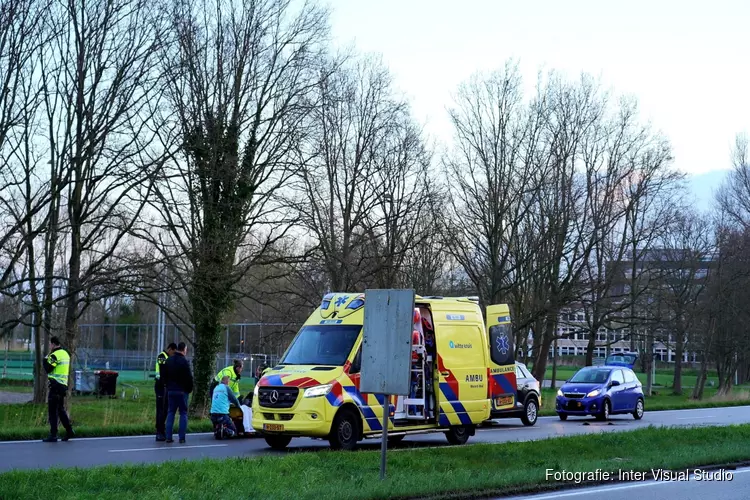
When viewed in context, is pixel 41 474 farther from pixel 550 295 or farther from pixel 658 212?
pixel 658 212

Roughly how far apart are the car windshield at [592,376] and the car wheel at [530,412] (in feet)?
10.8

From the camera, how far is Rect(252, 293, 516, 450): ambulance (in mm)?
16812

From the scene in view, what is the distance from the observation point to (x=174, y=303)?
36781 millimetres

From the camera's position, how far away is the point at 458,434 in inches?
773

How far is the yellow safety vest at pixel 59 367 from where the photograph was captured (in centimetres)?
1870

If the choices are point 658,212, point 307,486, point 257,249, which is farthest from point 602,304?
point 307,486

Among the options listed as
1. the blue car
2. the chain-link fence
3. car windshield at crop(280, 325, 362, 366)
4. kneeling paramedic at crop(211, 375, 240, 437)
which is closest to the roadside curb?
car windshield at crop(280, 325, 362, 366)

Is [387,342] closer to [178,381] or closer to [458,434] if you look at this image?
[178,381]

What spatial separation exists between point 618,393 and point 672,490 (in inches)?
690

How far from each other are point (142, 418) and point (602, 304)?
23.5m

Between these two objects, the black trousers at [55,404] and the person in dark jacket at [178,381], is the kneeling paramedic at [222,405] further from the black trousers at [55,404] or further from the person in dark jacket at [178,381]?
the black trousers at [55,404]

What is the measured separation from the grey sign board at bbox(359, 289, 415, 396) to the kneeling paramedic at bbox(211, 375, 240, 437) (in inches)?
335

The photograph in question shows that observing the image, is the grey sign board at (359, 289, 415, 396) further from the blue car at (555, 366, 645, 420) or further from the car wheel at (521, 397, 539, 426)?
the blue car at (555, 366, 645, 420)

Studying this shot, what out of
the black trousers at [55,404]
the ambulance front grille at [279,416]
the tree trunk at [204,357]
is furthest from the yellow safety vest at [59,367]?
the tree trunk at [204,357]
